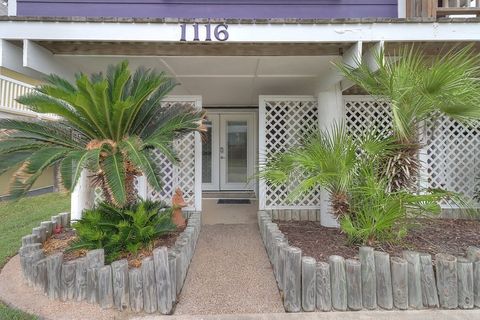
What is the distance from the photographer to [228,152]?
9719mm

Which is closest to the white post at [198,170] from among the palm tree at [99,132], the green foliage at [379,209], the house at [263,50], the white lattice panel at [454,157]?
the house at [263,50]

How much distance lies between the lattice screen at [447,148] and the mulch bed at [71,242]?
4.11 meters

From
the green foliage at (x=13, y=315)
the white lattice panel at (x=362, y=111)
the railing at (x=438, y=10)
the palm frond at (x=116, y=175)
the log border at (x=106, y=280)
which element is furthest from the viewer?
the white lattice panel at (x=362, y=111)

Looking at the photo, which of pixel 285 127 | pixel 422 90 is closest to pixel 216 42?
pixel 422 90

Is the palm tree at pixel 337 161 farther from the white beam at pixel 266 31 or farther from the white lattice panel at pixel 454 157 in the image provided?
the white lattice panel at pixel 454 157

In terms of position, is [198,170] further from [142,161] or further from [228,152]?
[228,152]

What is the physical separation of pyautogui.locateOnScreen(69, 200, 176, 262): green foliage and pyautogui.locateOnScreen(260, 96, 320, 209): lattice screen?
2.81 metres

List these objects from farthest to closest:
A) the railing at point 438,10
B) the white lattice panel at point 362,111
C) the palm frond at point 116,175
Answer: the white lattice panel at point 362,111 < the railing at point 438,10 < the palm frond at point 116,175

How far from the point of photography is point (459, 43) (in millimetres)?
4664

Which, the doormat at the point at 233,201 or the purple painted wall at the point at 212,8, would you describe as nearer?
the purple painted wall at the point at 212,8

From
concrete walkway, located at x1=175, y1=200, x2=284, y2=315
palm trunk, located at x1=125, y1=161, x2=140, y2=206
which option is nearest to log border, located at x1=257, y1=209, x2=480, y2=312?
concrete walkway, located at x1=175, y1=200, x2=284, y2=315

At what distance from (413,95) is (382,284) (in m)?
2.17

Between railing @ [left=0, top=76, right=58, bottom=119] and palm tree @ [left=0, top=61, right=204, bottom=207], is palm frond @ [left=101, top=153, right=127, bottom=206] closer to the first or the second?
palm tree @ [left=0, top=61, right=204, bottom=207]

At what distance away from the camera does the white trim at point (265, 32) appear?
4.30 meters
